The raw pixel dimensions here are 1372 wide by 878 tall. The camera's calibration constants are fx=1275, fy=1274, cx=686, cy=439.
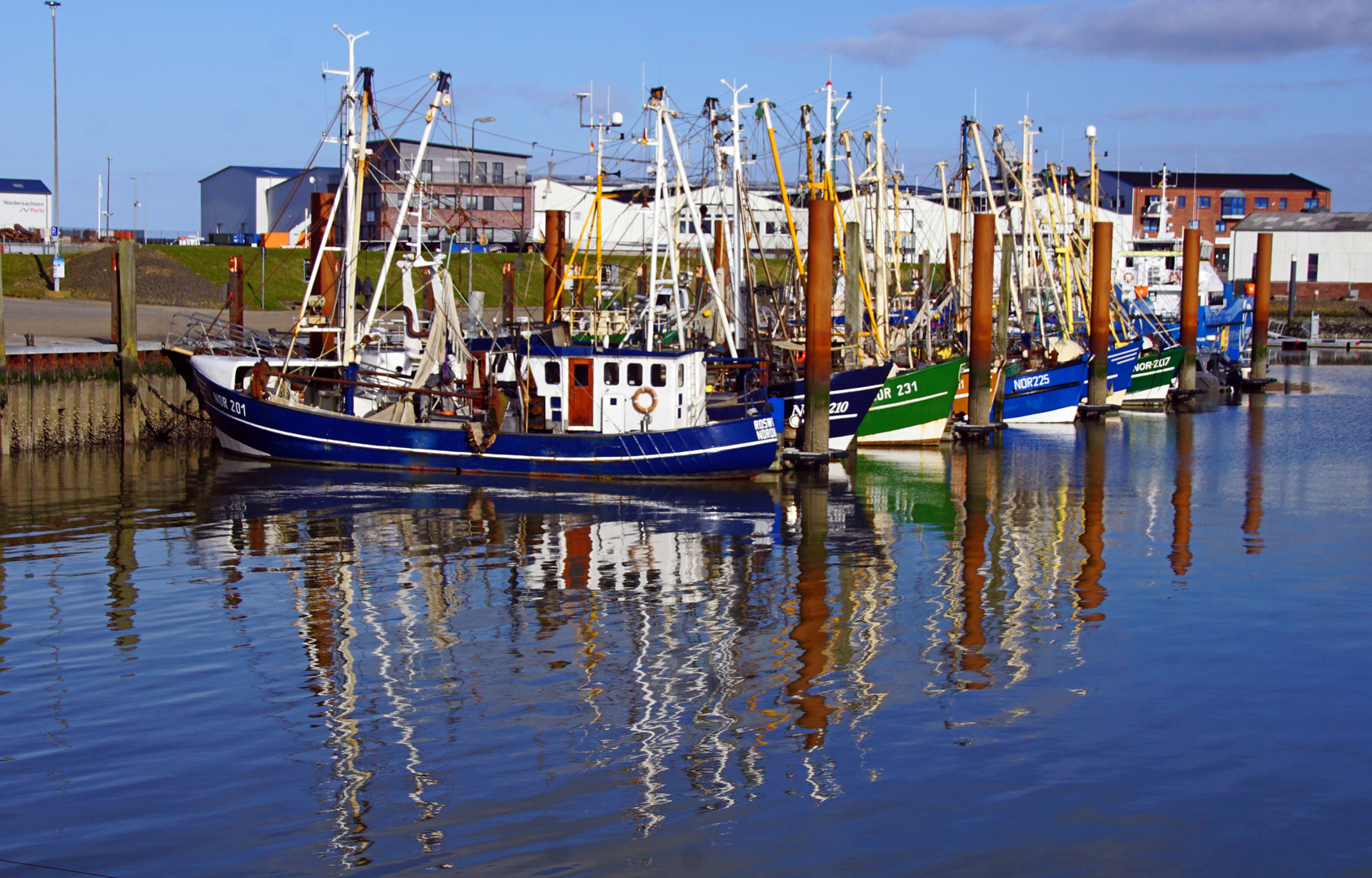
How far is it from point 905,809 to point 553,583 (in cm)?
821

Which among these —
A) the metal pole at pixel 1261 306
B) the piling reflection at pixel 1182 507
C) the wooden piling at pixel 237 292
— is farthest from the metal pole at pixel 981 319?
the metal pole at pixel 1261 306

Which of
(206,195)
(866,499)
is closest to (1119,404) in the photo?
(866,499)

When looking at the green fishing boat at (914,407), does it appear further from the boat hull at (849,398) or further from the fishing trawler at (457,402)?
the fishing trawler at (457,402)

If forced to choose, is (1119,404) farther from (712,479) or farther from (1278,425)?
(712,479)

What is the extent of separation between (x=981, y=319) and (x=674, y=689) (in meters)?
24.2

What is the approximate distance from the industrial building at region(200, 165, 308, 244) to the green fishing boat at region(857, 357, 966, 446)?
6052cm

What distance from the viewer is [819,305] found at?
27.0 metres

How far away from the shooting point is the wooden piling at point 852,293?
108ft

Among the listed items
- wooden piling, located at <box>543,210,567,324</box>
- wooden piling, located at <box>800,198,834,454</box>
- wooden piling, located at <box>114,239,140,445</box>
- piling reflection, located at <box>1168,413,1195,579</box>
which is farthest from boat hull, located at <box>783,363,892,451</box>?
wooden piling, located at <box>114,239,140,445</box>

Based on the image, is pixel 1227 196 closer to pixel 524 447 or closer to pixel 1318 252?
pixel 1318 252

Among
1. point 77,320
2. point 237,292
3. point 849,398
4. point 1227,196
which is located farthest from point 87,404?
point 1227,196

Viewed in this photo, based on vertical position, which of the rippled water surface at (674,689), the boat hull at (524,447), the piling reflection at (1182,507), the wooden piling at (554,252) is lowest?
the rippled water surface at (674,689)

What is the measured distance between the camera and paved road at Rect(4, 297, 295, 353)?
3575 cm

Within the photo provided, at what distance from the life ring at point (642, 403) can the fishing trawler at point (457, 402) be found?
0.9 inches
